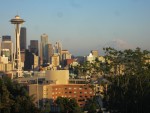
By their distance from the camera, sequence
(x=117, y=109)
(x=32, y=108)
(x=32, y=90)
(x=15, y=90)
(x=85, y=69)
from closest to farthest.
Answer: (x=32, y=108), (x=15, y=90), (x=117, y=109), (x=85, y=69), (x=32, y=90)

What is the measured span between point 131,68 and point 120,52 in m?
2.35

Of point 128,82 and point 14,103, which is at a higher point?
point 128,82

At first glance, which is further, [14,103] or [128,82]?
[128,82]

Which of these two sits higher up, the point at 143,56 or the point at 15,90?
the point at 143,56

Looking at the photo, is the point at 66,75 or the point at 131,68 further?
the point at 66,75

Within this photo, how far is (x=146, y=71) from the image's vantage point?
4306 cm

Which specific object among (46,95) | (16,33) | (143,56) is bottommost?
(46,95)

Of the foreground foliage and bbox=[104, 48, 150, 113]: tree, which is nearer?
the foreground foliage

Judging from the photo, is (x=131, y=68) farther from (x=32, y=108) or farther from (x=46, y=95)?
(x=46, y=95)

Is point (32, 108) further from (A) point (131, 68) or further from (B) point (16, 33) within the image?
(B) point (16, 33)

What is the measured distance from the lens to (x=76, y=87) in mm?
86250

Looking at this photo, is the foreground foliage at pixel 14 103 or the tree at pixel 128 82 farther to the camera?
the tree at pixel 128 82

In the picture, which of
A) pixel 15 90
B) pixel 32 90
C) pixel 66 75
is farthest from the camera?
pixel 66 75

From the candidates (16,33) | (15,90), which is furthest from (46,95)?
(16,33)
